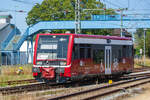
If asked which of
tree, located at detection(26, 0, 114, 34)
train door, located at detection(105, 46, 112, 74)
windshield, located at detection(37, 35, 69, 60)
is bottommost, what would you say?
train door, located at detection(105, 46, 112, 74)

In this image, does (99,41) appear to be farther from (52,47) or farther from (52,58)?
(52,58)

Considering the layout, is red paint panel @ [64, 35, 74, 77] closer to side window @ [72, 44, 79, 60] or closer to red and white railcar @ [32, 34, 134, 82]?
red and white railcar @ [32, 34, 134, 82]

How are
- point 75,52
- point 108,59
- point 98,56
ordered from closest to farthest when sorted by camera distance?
point 75,52, point 98,56, point 108,59

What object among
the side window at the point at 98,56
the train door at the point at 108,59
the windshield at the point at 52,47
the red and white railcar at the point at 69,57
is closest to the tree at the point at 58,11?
the train door at the point at 108,59

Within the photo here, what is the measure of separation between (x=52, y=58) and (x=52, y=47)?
655 mm

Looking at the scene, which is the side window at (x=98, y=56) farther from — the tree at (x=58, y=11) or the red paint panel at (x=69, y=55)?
the tree at (x=58, y=11)

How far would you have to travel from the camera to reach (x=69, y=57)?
51.0ft

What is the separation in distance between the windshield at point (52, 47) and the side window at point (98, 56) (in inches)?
97.8

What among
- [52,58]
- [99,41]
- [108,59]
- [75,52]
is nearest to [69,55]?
[75,52]

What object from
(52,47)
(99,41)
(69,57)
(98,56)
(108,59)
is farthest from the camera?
(108,59)

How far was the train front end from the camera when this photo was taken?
51.1 ft

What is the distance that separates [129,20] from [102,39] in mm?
26059

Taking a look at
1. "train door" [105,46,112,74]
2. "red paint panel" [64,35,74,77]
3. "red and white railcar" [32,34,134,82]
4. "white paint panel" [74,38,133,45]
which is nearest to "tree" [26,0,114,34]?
"white paint panel" [74,38,133,45]

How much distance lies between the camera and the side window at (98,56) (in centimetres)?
1780
